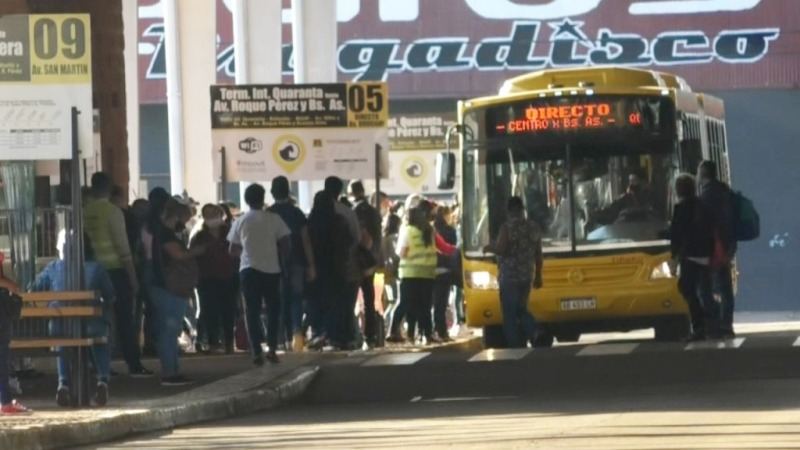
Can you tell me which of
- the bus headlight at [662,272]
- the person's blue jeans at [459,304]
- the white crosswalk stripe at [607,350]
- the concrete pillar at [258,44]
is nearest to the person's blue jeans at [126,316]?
the white crosswalk stripe at [607,350]

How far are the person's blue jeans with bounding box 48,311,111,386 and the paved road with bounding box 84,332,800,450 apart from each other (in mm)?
1191

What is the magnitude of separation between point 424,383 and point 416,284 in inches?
281

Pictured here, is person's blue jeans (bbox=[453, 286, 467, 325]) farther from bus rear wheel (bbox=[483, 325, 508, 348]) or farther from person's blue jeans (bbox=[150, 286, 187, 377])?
person's blue jeans (bbox=[150, 286, 187, 377])

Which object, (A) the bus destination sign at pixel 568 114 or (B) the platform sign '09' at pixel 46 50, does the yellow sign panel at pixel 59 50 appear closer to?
(B) the platform sign '09' at pixel 46 50

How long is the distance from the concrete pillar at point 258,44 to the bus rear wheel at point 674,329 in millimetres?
12878

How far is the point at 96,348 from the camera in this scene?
1780 cm

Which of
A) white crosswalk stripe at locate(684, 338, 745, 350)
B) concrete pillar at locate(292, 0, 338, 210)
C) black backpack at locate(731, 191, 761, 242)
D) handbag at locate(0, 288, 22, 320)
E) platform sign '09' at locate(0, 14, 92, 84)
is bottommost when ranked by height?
white crosswalk stripe at locate(684, 338, 745, 350)

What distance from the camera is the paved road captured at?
1403cm

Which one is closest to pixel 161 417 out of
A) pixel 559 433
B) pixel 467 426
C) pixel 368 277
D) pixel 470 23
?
pixel 467 426

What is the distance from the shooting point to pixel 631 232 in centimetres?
2488

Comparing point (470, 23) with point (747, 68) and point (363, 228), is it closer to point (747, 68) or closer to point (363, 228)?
point (747, 68)

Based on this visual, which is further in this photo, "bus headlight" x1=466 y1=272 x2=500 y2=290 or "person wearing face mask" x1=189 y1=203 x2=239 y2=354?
"bus headlight" x1=466 y1=272 x2=500 y2=290

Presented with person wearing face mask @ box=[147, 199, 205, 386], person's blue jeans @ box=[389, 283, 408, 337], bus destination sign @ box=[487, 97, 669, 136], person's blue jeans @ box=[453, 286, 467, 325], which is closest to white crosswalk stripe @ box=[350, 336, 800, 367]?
person wearing face mask @ box=[147, 199, 205, 386]

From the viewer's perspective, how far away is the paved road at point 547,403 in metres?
14.0
